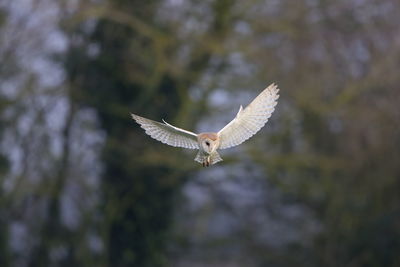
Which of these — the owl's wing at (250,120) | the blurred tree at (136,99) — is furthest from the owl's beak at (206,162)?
the blurred tree at (136,99)

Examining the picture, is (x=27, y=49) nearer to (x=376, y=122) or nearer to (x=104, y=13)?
(x=104, y=13)

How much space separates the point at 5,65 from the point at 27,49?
390 mm

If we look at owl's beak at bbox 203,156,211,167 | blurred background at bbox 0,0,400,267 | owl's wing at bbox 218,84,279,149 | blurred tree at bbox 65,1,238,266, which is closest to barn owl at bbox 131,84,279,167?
owl's wing at bbox 218,84,279,149

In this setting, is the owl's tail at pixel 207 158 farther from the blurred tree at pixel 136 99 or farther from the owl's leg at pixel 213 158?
the blurred tree at pixel 136 99

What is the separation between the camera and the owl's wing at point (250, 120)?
15.2ft

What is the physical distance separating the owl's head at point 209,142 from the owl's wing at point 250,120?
0.44 ft

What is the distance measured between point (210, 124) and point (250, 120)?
7.11 metres

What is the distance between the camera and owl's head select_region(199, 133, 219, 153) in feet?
14.4

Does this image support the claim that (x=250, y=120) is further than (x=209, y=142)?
Yes

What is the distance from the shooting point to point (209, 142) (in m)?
4.41

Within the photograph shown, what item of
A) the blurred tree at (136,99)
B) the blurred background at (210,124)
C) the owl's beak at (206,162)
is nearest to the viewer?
the owl's beak at (206,162)

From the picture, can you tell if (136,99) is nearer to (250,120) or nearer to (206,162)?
(250,120)

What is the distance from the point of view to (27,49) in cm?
1243

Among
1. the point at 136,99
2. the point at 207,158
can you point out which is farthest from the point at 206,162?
the point at 136,99
